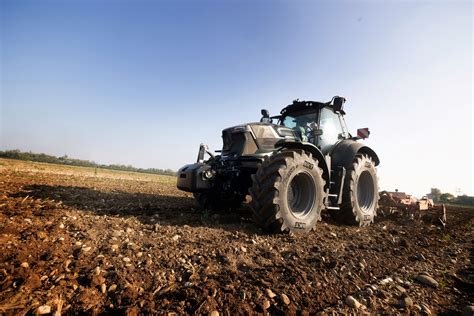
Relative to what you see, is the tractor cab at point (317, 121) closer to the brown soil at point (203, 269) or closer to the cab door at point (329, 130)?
the cab door at point (329, 130)

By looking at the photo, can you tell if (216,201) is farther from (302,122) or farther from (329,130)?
(329,130)

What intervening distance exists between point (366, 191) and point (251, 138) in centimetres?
365

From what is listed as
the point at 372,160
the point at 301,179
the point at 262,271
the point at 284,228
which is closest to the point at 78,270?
the point at 262,271

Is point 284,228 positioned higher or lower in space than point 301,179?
lower

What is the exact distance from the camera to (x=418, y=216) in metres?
7.77

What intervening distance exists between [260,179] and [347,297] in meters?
2.07

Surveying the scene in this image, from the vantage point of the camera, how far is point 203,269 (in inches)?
99.7

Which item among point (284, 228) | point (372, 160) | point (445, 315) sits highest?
point (372, 160)

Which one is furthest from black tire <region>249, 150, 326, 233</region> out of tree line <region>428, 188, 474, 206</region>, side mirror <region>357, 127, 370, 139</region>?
tree line <region>428, 188, 474, 206</region>

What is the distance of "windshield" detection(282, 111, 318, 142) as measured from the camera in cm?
611

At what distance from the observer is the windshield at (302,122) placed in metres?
6.11

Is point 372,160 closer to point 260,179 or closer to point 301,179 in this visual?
point 301,179

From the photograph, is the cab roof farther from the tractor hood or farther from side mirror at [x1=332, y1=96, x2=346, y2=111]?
the tractor hood

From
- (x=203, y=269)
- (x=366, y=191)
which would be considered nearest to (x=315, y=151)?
(x=366, y=191)
